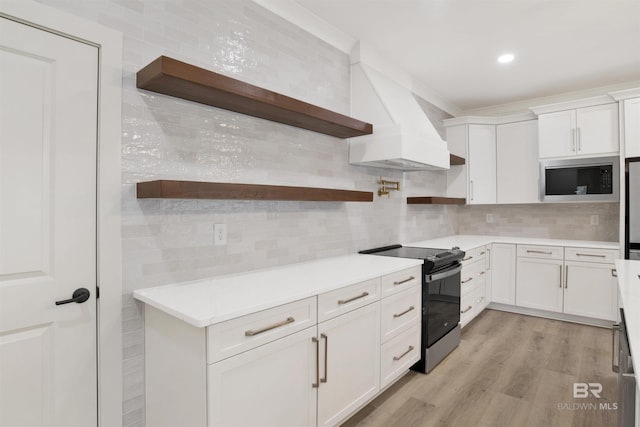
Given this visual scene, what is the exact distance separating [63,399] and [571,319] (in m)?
4.60

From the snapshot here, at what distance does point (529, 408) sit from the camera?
2264mm

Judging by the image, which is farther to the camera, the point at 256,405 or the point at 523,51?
the point at 523,51

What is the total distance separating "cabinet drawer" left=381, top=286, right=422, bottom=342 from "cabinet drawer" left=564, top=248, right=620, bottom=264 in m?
2.24

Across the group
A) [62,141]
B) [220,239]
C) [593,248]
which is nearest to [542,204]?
[593,248]

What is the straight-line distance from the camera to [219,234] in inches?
79.4

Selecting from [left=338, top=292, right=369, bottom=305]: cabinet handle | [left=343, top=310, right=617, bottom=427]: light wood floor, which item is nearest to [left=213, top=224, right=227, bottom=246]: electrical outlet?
[left=338, top=292, right=369, bottom=305]: cabinet handle

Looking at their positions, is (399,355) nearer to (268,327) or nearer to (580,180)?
(268,327)

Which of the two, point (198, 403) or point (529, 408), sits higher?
point (198, 403)

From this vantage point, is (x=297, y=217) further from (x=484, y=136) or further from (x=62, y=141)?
(x=484, y=136)

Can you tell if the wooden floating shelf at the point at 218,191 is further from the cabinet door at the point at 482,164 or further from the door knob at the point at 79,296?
the cabinet door at the point at 482,164

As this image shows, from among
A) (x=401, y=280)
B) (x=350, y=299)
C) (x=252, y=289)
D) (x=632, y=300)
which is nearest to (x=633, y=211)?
(x=632, y=300)

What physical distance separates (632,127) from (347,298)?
361cm

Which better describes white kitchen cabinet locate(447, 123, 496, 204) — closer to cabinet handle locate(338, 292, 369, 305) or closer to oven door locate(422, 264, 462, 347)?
oven door locate(422, 264, 462, 347)

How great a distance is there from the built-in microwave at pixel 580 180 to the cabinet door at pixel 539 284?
77 cm
